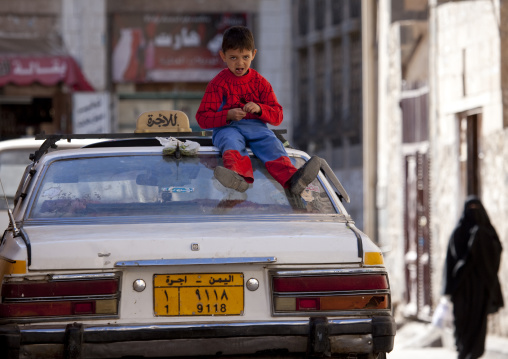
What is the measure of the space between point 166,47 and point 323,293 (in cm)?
2391

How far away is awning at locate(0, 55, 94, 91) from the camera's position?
88.7 ft

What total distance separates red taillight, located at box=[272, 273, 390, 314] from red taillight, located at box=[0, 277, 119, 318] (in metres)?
0.69

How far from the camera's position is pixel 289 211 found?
633 cm

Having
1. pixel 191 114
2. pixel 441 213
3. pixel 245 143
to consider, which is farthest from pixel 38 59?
pixel 245 143

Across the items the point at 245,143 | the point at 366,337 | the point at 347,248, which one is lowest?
the point at 366,337

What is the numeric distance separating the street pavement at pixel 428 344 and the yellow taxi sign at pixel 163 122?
604 cm

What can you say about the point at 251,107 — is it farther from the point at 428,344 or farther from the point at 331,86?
the point at 331,86

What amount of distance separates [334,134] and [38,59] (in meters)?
7.15

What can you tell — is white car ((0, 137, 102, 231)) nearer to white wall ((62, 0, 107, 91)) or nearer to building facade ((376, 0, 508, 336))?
building facade ((376, 0, 508, 336))

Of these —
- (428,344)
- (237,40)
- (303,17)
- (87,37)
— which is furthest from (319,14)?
(237,40)

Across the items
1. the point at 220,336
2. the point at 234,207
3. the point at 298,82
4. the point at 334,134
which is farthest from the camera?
the point at 298,82

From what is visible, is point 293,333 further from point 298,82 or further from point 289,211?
point 298,82

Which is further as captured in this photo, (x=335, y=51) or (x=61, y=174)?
(x=335, y=51)

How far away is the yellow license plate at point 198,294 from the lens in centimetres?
559
